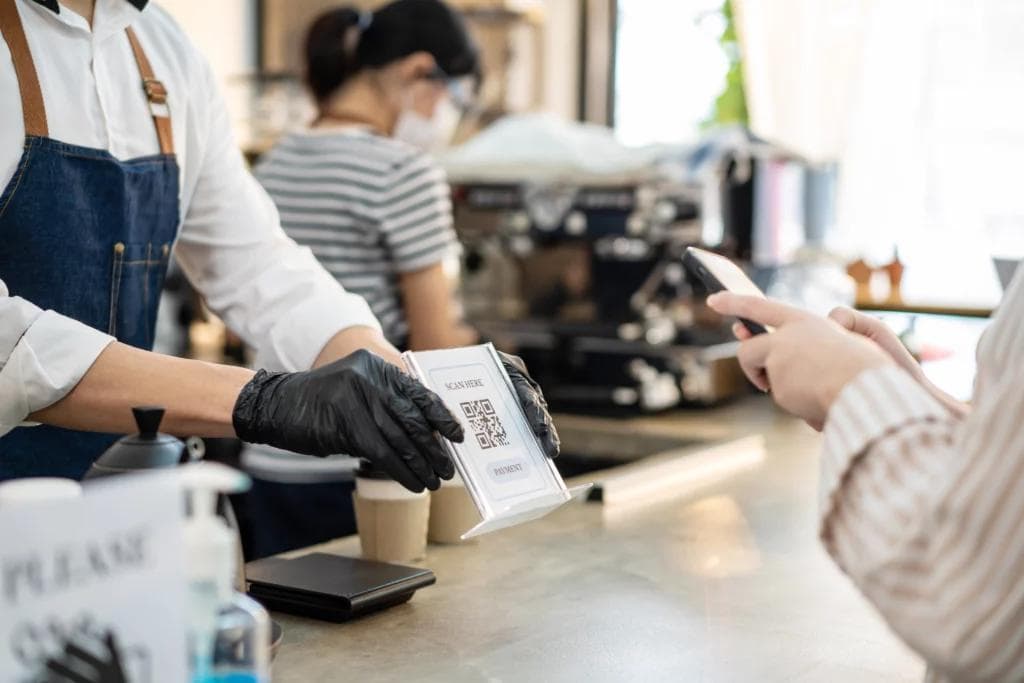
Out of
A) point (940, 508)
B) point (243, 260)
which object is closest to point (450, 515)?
point (243, 260)

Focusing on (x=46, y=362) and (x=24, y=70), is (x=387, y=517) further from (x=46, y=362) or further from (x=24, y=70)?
(x=24, y=70)

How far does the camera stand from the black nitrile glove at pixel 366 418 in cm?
136

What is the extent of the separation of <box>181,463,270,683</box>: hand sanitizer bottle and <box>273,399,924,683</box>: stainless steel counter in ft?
1.38

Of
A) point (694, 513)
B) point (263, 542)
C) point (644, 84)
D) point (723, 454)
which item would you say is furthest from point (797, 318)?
point (644, 84)

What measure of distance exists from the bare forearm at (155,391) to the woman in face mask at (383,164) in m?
0.95

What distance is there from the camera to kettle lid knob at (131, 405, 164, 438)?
104 centimetres

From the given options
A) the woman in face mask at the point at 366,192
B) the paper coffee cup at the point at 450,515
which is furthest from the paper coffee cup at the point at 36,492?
the woman in face mask at the point at 366,192

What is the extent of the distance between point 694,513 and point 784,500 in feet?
0.76

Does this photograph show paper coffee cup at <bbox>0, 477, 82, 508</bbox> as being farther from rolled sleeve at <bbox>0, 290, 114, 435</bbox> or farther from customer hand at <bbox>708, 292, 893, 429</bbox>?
rolled sleeve at <bbox>0, 290, 114, 435</bbox>

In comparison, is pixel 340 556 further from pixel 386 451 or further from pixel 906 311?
pixel 906 311

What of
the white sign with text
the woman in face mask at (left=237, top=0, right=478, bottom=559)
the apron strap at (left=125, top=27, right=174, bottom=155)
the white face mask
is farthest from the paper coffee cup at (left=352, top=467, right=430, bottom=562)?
the white face mask

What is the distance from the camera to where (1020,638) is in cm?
86

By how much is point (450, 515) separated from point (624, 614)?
1.21ft

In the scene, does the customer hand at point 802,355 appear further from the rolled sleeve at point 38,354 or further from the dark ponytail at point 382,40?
the dark ponytail at point 382,40
